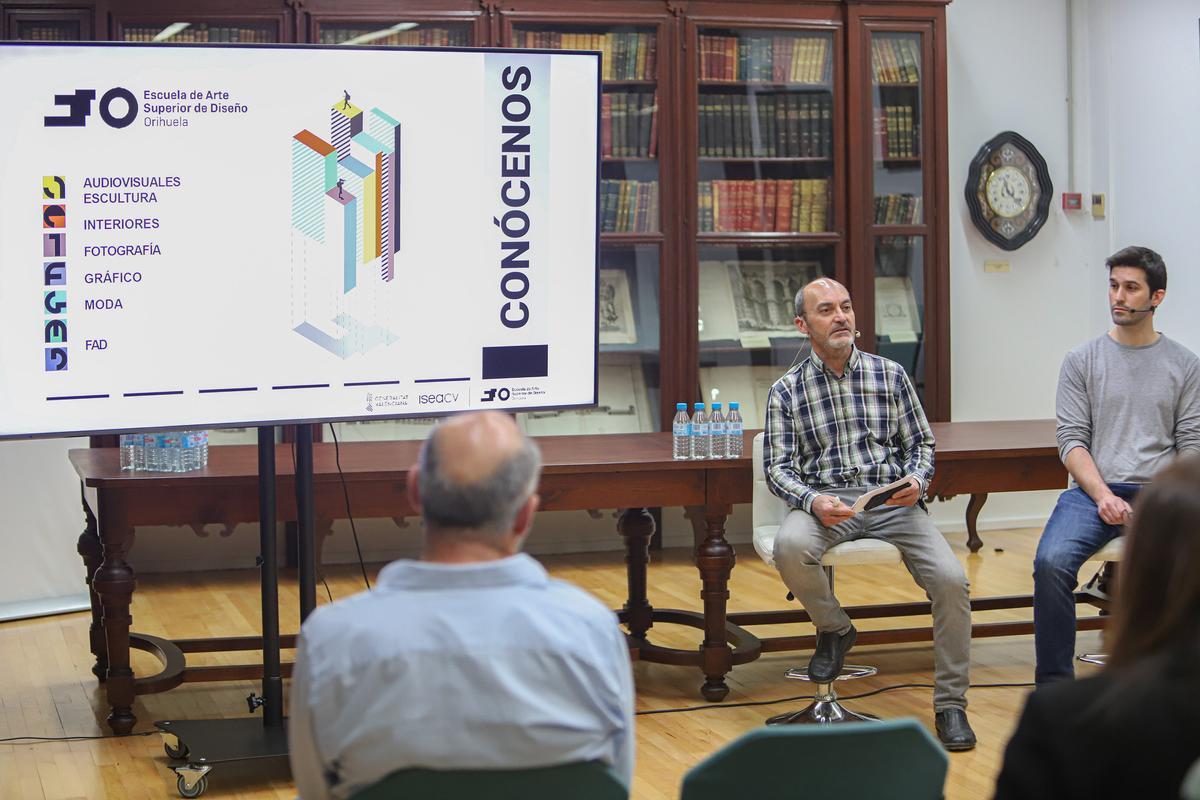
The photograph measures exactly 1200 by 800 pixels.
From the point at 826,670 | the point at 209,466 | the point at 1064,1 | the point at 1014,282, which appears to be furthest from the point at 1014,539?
the point at 209,466

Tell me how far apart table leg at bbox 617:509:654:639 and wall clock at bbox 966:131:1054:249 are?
303 cm

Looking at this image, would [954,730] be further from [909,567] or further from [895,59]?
[895,59]

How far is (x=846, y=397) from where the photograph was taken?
3.81 metres

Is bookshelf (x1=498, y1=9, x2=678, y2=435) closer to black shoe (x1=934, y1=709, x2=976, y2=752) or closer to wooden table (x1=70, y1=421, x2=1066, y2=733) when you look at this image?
wooden table (x1=70, y1=421, x2=1066, y2=733)

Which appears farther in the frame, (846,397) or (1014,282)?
(1014,282)

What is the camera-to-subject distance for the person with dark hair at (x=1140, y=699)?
1281mm

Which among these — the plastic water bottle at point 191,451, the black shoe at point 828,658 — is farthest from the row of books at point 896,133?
the plastic water bottle at point 191,451

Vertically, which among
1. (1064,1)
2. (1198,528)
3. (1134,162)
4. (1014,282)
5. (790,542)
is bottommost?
(790,542)

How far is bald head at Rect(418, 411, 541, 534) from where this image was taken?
1.68 m

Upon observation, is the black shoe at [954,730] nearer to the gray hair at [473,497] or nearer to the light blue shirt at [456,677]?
the light blue shirt at [456,677]

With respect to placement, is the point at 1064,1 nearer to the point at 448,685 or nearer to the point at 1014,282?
the point at 1014,282

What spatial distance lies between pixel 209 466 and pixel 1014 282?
434 centimetres

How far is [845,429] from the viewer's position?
3791 mm

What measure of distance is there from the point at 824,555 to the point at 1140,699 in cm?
238
